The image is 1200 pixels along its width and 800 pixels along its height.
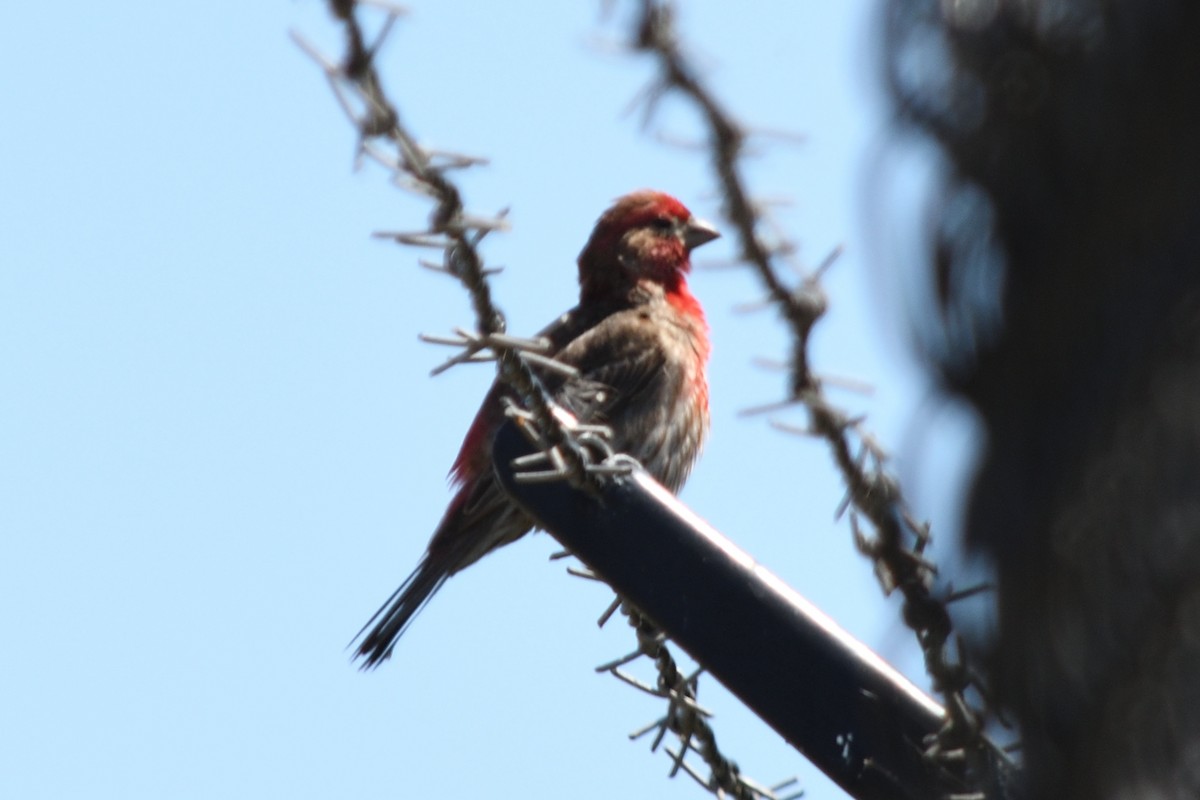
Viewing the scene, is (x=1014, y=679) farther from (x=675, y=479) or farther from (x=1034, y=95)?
(x=675, y=479)

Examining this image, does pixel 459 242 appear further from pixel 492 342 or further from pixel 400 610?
pixel 400 610

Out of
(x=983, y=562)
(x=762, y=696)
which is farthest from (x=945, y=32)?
(x=762, y=696)

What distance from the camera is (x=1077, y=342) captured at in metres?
1.28

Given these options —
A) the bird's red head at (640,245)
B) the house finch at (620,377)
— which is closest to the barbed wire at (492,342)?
the house finch at (620,377)

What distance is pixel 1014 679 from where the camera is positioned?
1.35 m

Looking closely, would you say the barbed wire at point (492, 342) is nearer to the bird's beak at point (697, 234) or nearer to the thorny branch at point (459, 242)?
the thorny branch at point (459, 242)

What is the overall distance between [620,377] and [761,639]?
5146mm

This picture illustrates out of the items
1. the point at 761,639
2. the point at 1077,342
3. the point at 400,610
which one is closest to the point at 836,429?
the point at 761,639

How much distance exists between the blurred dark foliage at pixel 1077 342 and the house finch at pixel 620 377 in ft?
16.9

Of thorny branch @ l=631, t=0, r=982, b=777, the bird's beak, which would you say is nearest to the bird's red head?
the bird's beak

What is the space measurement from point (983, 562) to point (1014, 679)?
0.10 metres

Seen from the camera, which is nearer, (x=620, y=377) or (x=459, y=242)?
(x=459, y=242)

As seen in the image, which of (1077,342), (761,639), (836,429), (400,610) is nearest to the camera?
(1077,342)

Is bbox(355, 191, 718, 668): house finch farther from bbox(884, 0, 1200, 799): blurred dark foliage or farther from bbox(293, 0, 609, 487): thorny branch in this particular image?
bbox(884, 0, 1200, 799): blurred dark foliage
